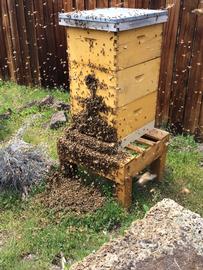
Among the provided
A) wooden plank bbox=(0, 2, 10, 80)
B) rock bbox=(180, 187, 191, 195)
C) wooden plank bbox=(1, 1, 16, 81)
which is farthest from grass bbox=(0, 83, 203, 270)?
wooden plank bbox=(0, 2, 10, 80)

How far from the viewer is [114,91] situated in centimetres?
319

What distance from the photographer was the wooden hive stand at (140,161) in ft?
11.3

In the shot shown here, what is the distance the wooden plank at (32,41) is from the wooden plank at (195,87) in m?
3.03

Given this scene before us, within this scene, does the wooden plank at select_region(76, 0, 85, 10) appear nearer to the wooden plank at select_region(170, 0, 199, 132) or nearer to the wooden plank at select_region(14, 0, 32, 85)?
the wooden plank at select_region(14, 0, 32, 85)

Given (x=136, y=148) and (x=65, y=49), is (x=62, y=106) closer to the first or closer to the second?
(x=65, y=49)

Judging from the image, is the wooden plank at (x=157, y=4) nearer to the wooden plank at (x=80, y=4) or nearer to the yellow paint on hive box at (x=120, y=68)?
the wooden plank at (x=80, y=4)

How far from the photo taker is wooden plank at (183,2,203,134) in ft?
14.9

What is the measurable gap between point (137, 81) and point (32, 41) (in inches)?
145

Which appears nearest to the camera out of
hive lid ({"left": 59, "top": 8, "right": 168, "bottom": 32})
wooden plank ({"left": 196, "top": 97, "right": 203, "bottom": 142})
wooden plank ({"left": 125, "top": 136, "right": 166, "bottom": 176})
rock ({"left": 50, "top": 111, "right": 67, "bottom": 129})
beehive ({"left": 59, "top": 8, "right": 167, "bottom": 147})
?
hive lid ({"left": 59, "top": 8, "right": 168, "bottom": 32})

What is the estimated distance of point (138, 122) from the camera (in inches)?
143

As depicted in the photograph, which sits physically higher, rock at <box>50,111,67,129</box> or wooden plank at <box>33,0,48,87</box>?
wooden plank at <box>33,0,48,87</box>

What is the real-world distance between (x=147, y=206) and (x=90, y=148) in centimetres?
82

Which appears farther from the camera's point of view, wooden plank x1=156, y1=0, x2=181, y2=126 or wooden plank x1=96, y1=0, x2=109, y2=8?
wooden plank x1=96, y1=0, x2=109, y2=8

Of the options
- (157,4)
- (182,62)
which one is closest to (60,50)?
(157,4)
